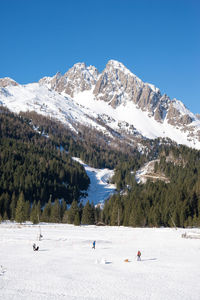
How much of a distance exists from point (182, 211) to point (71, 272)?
63.3 m

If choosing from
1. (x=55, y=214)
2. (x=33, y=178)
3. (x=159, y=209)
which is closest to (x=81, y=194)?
(x=33, y=178)

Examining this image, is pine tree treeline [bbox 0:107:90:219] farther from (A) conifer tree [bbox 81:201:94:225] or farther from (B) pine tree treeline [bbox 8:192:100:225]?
(A) conifer tree [bbox 81:201:94:225]

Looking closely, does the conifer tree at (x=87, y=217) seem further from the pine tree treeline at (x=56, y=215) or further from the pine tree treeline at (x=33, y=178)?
the pine tree treeline at (x=33, y=178)

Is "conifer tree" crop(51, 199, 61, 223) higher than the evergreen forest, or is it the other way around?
the evergreen forest

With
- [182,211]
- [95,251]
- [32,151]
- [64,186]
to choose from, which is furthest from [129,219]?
[32,151]

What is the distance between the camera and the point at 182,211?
3410 inches

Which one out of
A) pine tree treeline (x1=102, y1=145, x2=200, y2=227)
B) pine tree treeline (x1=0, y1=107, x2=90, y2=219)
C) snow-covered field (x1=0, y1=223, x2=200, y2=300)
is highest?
pine tree treeline (x1=0, y1=107, x2=90, y2=219)

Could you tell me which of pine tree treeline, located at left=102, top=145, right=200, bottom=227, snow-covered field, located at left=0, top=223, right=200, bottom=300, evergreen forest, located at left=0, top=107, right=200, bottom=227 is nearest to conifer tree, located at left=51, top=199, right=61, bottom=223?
evergreen forest, located at left=0, top=107, right=200, bottom=227

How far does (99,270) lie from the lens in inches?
1275

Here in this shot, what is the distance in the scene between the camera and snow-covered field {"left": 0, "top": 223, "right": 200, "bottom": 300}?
24.2m

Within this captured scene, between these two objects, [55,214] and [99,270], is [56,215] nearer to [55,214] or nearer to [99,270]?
[55,214]

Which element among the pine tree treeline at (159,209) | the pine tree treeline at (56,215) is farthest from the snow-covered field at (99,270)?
the pine tree treeline at (56,215)

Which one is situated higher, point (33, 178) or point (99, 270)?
point (33, 178)

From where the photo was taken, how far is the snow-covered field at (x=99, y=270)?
24.2m
